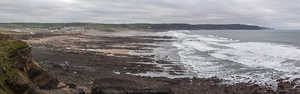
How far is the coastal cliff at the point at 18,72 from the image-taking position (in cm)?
698

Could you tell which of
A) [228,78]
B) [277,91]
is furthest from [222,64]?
[277,91]

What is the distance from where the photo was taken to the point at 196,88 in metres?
13.9

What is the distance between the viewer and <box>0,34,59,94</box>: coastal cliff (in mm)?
6980

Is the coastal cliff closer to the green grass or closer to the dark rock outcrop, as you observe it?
Result: the green grass

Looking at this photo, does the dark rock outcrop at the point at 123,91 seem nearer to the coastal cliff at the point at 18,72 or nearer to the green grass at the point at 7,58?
the coastal cliff at the point at 18,72

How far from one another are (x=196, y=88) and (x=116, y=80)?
5604 millimetres

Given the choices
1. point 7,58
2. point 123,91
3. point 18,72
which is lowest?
point 123,91

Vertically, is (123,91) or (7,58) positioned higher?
(7,58)

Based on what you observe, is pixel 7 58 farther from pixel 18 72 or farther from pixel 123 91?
pixel 123 91

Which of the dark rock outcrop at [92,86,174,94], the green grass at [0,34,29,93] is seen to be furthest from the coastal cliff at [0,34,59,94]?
the dark rock outcrop at [92,86,174,94]

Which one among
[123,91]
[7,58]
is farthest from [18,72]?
[123,91]

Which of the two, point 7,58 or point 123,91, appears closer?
point 7,58

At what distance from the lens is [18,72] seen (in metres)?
7.56

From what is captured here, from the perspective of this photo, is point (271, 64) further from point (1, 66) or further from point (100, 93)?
point (1, 66)
